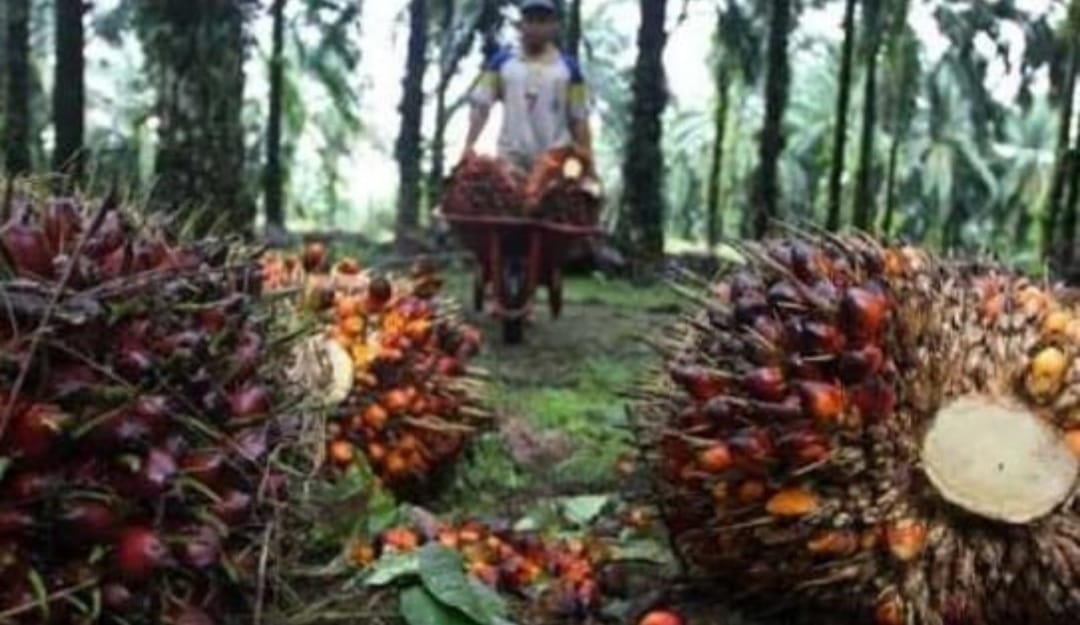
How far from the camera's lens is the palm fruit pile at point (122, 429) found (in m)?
2.29

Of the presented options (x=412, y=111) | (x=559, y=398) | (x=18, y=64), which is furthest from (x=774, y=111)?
(x=559, y=398)

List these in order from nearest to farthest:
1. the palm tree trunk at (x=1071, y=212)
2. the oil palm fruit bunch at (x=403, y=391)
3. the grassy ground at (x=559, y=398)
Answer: the oil palm fruit bunch at (x=403, y=391)
the grassy ground at (x=559, y=398)
the palm tree trunk at (x=1071, y=212)

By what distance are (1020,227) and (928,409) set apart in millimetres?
39003

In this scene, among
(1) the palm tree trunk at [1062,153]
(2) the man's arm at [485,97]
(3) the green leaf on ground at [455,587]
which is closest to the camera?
(3) the green leaf on ground at [455,587]

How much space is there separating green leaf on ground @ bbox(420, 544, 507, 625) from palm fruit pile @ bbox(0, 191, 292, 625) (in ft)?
1.98

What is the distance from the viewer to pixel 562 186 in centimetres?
882

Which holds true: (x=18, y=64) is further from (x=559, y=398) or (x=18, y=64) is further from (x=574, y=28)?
(x=574, y=28)

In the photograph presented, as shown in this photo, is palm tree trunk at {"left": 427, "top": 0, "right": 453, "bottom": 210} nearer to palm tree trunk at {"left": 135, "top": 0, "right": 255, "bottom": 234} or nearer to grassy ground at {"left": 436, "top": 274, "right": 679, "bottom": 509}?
grassy ground at {"left": 436, "top": 274, "right": 679, "bottom": 509}

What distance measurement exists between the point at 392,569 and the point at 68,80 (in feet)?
28.0

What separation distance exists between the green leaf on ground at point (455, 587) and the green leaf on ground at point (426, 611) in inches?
0.6

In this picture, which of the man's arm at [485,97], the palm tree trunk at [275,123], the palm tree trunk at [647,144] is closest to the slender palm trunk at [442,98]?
the palm tree trunk at [275,123]

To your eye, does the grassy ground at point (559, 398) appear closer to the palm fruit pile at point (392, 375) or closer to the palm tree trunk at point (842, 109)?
the palm fruit pile at point (392, 375)

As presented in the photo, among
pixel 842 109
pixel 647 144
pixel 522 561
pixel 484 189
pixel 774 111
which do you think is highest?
pixel 842 109

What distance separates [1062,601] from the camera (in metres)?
3.32
